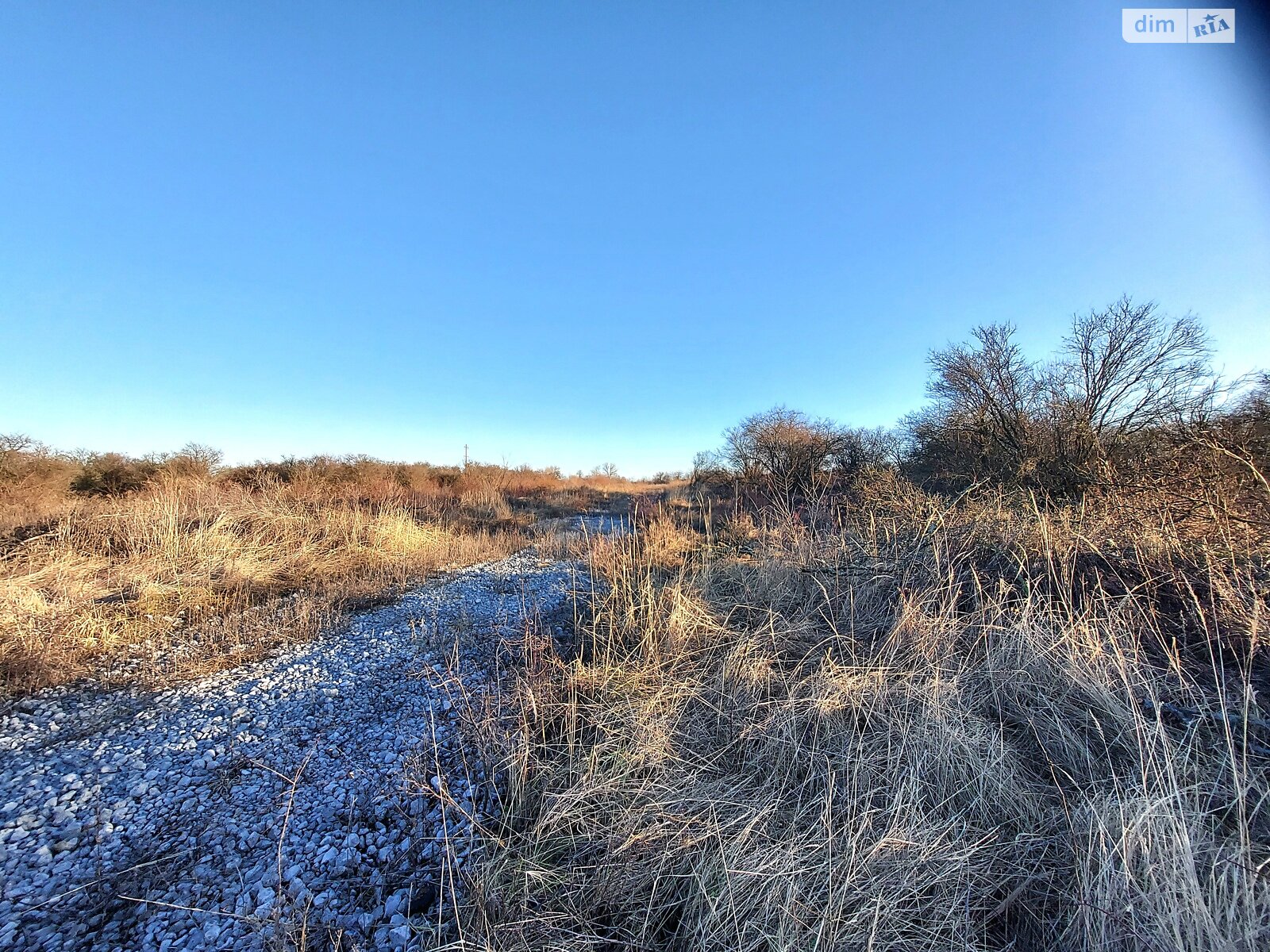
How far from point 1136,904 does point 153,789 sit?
149 inches

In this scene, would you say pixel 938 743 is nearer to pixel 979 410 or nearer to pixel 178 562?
pixel 178 562

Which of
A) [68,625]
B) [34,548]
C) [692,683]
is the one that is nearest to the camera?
[692,683]

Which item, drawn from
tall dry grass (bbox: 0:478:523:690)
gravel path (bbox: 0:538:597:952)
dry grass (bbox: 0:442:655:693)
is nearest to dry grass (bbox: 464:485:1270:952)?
gravel path (bbox: 0:538:597:952)

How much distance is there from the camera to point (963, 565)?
3.51 metres

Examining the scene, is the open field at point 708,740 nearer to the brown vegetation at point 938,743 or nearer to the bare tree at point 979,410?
the brown vegetation at point 938,743

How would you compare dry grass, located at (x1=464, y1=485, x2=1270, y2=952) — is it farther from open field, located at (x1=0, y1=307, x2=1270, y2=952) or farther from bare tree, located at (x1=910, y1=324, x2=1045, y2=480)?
bare tree, located at (x1=910, y1=324, x2=1045, y2=480)

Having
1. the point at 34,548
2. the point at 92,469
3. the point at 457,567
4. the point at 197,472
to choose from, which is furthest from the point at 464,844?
the point at 92,469

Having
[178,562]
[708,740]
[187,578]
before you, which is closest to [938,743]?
[708,740]

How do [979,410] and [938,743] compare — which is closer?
[938,743]

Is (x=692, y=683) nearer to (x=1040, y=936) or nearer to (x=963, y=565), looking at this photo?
(x=1040, y=936)

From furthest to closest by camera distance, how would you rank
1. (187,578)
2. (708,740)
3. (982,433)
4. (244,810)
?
(982,433)
(187,578)
(708,740)
(244,810)

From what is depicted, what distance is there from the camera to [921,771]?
188 centimetres

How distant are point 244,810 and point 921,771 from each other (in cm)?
298

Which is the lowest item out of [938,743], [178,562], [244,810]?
[244,810]
